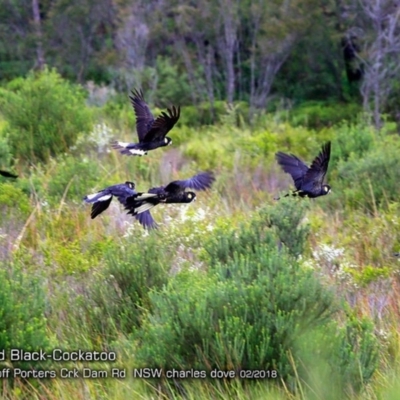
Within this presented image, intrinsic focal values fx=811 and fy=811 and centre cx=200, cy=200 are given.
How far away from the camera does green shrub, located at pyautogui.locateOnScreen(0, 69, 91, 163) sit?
400 inches

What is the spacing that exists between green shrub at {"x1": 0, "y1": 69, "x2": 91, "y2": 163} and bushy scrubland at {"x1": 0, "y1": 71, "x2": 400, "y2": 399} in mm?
28

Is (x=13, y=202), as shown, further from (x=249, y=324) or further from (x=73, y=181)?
(x=249, y=324)

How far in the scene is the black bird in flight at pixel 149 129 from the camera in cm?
530

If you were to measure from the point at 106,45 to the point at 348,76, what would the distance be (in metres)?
8.08

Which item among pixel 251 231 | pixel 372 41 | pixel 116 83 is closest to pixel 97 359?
pixel 251 231

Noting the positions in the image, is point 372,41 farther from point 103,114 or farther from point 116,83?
point 103,114

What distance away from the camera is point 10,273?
494 cm

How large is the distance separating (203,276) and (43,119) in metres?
6.05

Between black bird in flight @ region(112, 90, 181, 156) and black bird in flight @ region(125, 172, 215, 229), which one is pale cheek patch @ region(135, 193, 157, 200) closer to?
black bird in flight @ region(125, 172, 215, 229)

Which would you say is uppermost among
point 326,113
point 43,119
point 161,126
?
point 161,126

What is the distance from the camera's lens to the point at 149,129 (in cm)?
581

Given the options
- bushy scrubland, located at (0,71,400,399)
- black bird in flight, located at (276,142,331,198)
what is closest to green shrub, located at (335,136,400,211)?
bushy scrubland, located at (0,71,400,399)

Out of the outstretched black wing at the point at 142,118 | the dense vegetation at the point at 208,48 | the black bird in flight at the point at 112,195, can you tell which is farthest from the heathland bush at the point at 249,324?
the dense vegetation at the point at 208,48

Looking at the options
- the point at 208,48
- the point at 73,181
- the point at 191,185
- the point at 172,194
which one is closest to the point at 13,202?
the point at 73,181
